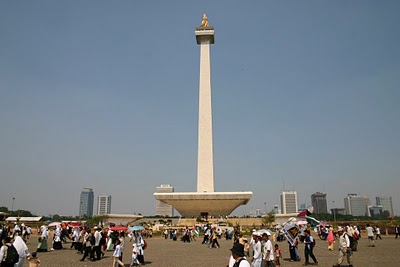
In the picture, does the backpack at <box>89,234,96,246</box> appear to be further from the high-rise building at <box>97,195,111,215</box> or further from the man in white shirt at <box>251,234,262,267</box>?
the high-rise building at <box>97,195,111,215</box>

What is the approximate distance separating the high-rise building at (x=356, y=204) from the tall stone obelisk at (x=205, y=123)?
439 ft

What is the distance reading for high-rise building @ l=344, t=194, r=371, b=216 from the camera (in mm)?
154875

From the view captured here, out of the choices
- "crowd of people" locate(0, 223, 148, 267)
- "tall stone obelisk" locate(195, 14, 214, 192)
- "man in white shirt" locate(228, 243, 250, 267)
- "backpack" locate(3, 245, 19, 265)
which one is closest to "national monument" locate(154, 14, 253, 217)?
"tall stone obelisk" locate(195, 14, 214, 192)

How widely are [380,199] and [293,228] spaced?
18974 centimetres

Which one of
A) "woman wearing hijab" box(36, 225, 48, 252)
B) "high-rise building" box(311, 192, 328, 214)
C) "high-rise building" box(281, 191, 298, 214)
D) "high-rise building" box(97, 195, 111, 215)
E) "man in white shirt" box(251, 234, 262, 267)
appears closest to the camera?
"man in white shirt" box(251, 234, 262, 267)

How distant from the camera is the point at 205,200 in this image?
37719 millimetres

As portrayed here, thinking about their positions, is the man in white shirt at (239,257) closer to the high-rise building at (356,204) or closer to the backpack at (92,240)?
the backpack at (92,240)

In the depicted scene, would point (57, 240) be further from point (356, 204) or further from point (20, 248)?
point (356, 204)

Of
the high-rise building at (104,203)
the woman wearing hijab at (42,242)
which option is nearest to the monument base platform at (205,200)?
the woman wearing hijab at (42,242)

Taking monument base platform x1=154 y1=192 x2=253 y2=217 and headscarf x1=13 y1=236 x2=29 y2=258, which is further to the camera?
monument base platform x1=154 y1=192 x2=253 y2=217

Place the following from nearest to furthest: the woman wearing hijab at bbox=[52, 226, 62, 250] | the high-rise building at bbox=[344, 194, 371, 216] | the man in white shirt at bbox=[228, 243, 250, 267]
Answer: the man in white shirt at bbox=[228, 243, 250, 267] → the woman wearing hijab at bbox=[52, 226, 62, 250] → the high-rise building at bbox=[344, 194, 371, 216]

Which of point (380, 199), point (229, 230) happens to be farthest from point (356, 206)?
point (229, 230)

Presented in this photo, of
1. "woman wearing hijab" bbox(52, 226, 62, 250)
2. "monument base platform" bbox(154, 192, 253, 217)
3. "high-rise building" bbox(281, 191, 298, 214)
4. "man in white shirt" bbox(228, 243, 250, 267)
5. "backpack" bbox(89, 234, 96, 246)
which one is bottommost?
"woman wearing hijab" bbox(52, 226, 62, 250)

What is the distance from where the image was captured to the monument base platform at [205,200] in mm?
37250
